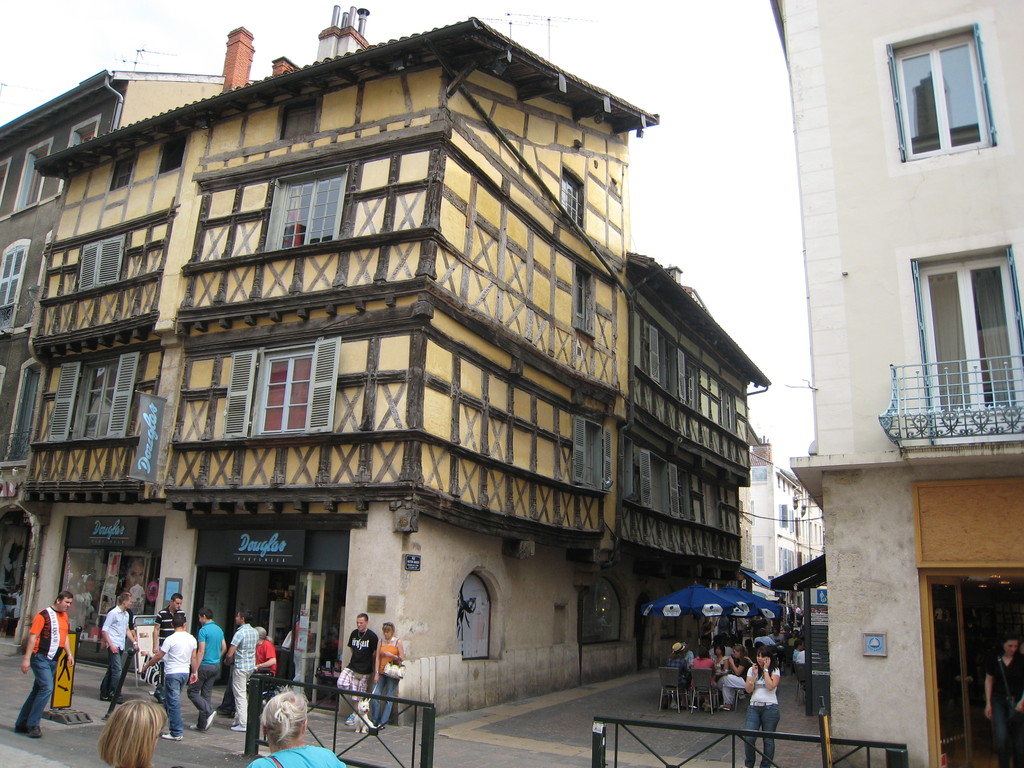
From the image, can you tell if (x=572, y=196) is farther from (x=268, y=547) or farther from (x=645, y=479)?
(x=268, y=547)

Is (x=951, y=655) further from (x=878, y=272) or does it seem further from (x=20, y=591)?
(x=20, y=591)

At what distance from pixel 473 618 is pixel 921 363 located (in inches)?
337

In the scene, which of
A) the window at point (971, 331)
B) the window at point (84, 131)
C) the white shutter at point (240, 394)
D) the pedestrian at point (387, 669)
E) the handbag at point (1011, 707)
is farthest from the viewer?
the window at point (84, 131)

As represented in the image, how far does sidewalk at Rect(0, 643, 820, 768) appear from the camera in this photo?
28.6ft

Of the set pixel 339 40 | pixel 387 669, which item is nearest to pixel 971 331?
pixel 387 669

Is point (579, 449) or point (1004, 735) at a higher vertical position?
point (579, 449)

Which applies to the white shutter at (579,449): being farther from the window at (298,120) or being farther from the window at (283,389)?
the window at (298,120)

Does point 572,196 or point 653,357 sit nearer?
point 572,196

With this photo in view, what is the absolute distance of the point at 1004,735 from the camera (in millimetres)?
8055

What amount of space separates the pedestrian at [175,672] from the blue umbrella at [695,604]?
9639mm

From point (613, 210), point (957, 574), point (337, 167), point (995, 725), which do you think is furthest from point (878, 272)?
point (613, 210)

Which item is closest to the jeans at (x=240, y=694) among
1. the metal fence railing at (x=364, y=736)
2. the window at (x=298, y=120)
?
the metal fence railing at (x=364, y=736)

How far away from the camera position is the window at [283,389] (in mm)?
13039

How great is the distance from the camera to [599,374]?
1850 cm
